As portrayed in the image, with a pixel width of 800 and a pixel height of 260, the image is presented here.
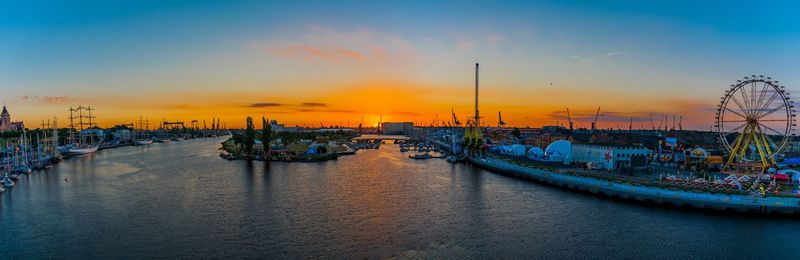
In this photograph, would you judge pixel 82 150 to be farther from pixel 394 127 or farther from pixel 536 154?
pixel 394 127

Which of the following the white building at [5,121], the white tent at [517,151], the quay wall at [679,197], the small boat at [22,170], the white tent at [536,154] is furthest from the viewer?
the white building at [5,121]

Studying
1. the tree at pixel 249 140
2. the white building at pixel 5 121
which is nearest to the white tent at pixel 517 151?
the tree at pixel 249 140

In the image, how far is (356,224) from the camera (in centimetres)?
1642

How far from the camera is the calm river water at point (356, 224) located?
43.7ft

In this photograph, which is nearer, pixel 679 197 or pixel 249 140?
pixel 679 197

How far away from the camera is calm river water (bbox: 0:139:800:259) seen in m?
13.3

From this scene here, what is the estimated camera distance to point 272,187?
25359 millimetres

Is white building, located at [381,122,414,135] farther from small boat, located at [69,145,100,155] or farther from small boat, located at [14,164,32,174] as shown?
small boat, located at [14,164,32,174]

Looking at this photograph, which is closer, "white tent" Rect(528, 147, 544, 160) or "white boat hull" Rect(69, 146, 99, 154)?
"white tent" Rect(528, 147, 544, 160)

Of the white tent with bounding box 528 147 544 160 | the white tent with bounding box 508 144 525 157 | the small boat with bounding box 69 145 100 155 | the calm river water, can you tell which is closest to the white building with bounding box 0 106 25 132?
the small boat with bounding box 69 145 100 155

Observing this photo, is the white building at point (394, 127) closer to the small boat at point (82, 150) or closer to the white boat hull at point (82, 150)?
the small boat at point (82, 150)

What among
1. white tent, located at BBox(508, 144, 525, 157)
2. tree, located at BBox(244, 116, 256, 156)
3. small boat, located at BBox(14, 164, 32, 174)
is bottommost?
small boat, located at BBox(14, 164, 32, 174)

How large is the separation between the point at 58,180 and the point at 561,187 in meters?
30.8

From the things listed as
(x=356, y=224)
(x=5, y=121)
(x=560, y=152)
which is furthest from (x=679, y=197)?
(x=5, y=121)
